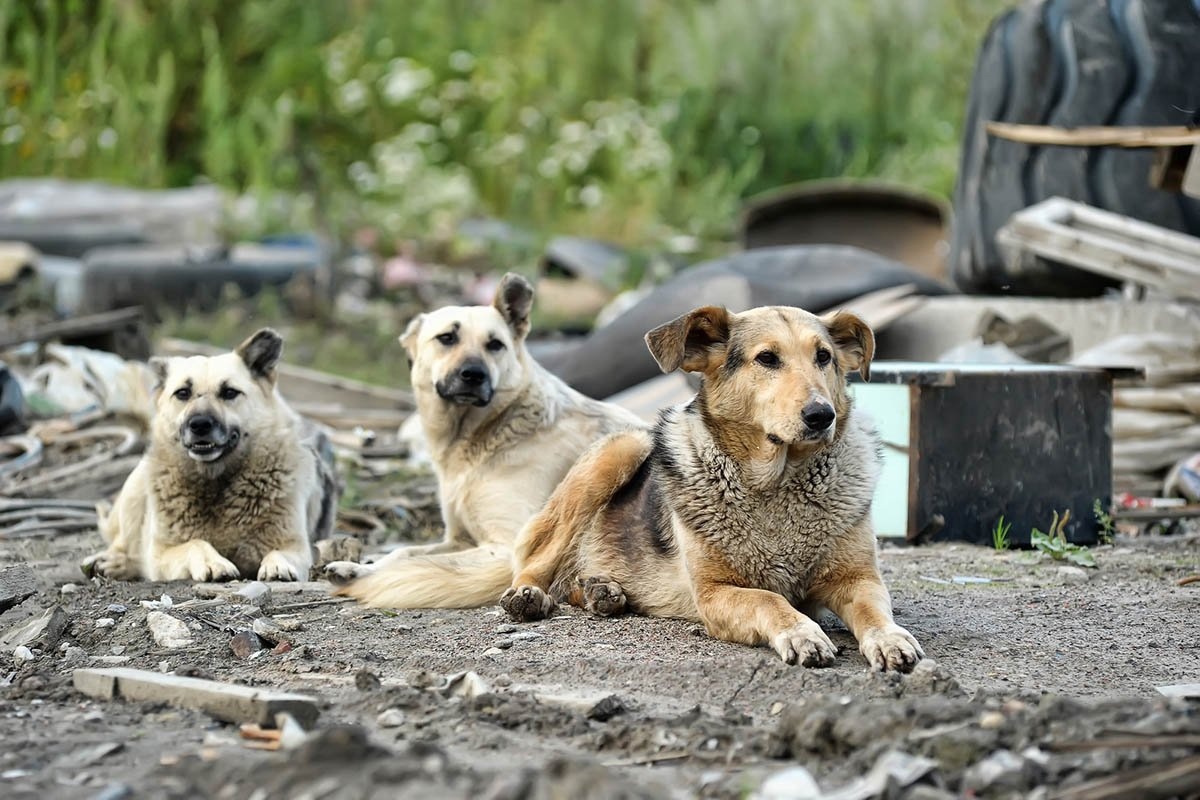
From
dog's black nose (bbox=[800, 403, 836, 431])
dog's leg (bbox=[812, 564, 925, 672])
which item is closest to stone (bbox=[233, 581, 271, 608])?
dog's leg (bbox=[812, 564, 925, 672])

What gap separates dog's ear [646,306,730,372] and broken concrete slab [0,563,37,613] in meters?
2.44

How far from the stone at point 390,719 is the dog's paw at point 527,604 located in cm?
121

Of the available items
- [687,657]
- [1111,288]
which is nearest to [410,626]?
[687,657]

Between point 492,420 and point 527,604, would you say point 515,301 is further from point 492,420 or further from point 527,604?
point 527,604

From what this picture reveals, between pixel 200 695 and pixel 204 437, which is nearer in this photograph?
pixel 200 695

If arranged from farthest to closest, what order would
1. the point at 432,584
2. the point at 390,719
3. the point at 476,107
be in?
1. the point at 476,107
2. the point at 432,584
3. the point at 390,719

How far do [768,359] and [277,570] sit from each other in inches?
88.9

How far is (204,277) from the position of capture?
12492 mm

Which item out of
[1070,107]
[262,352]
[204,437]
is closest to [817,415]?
[204,437]

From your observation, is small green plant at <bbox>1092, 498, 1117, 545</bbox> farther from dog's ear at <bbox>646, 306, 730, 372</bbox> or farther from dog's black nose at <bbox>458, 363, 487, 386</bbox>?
dog's black nose at <bbox>458, 363, 487, 386</bbox>

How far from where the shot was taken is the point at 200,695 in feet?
11.9

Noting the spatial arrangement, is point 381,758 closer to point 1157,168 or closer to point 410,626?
point 410,626

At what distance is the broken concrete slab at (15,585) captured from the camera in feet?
16.7

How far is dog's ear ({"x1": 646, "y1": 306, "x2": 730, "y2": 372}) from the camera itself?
4527mm
